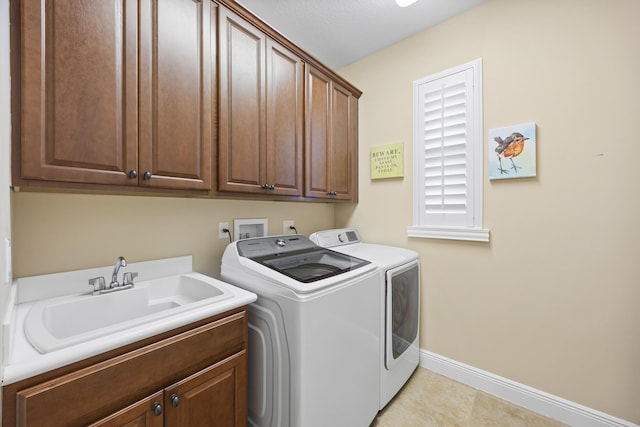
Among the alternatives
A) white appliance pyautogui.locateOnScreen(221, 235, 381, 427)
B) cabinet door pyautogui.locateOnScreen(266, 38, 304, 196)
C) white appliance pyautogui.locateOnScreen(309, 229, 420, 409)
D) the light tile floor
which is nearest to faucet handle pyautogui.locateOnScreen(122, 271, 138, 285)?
white appliance pyautogui.locateOnScreen(221, 235, 381, 427)

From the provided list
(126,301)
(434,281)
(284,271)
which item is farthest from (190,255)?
(434,281)

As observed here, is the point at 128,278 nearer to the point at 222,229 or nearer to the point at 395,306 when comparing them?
the point at 222,229

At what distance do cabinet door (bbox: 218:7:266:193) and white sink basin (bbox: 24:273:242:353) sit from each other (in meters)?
0.57

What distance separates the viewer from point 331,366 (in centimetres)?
123

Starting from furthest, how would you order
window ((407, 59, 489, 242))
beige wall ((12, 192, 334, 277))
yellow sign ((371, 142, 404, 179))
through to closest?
yellow sign ((371, 142, 404, 179)) → window ((407, 59, 489, 242)) → beige wall ((12, 192, 334, 277))

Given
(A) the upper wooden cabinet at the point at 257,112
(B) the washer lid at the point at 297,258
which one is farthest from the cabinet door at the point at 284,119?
(B) the washer lid at the point at 297,258

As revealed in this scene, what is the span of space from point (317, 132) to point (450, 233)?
1.24 m

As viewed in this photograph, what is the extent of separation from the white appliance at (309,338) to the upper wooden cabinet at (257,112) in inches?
17.0

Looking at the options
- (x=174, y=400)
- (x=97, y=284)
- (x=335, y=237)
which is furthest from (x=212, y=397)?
(x=335, y=237)

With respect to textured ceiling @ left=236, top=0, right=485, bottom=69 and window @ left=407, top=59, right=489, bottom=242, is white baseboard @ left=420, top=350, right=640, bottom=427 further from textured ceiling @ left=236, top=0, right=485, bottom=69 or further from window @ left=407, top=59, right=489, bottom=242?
textured ceiling @ left=236, top=0, right=485, bottom=69

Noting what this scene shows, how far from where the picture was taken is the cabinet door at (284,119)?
5.31 ft

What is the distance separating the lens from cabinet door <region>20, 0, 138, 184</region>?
84cm

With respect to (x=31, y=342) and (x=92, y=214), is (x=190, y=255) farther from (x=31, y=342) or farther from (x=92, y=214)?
(x=31, y=342)

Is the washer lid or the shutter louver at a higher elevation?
the shutter louver
